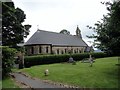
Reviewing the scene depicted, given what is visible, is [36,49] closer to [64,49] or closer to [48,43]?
[48,43]

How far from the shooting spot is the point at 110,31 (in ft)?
80.5

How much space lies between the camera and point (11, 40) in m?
40.6

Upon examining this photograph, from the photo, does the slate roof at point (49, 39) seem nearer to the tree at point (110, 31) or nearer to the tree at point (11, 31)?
the tree at point (11, 31)

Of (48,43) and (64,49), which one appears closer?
(48,43)

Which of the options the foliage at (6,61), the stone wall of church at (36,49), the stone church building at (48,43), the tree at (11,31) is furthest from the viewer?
the stone church building at (48,43)

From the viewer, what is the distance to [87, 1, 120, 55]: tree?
23.2 m

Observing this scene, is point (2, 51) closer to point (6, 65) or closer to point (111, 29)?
point (6, 65)

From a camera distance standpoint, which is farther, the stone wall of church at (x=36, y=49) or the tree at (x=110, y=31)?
the stone wall of church at (x=36, y=49)

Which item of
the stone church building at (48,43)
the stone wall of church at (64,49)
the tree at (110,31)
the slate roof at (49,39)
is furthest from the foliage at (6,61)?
the stone wall of church at (64,49)

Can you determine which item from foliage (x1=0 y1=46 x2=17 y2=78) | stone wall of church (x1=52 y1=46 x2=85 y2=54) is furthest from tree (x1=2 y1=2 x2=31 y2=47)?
stone wall of church (x1=52 y1=46 x2=85 y2=54)

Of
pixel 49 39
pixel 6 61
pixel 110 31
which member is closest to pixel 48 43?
pixel 49 39

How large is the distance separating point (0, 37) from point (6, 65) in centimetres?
1013

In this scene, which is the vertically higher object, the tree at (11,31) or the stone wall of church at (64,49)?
the tree at (11,31)

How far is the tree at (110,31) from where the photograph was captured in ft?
76.0
